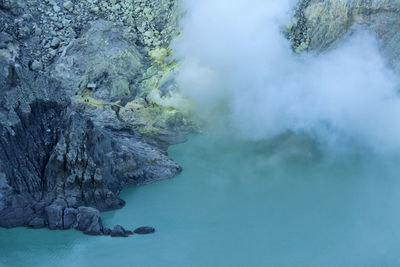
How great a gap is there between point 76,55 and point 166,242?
8894mm

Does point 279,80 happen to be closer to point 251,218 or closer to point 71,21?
point 251,218

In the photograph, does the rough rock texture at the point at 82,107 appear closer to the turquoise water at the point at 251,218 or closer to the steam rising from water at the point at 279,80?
the turquoise water at the point at 251,218

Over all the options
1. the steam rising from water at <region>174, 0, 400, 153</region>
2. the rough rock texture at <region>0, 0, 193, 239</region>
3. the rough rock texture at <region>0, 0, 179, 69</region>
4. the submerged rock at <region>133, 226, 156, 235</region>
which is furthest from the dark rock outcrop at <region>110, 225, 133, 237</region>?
the rough rock texture at <region>0, 0, 179, 69</region>

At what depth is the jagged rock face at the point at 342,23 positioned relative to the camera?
18.7 metres

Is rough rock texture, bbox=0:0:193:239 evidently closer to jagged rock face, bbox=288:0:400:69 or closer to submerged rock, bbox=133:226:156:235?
submerged rock, bbox=133:226:156:235

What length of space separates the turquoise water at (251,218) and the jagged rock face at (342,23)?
4.11 metres

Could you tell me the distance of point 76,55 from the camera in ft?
62.1

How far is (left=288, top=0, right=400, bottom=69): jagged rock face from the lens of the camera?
18.7 meters

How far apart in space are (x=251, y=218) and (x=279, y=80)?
5.92 m

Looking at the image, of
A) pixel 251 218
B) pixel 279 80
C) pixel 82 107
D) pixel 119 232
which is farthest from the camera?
pixel 82 107

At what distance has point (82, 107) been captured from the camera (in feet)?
59.0

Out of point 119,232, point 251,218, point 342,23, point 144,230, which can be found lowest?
point 119,232

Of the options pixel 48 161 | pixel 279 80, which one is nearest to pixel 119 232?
pixel 48 161

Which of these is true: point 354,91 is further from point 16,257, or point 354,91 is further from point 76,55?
point 16,257
